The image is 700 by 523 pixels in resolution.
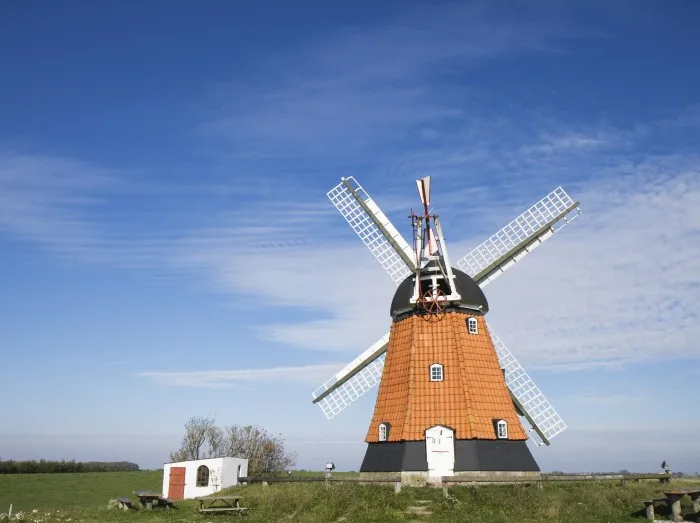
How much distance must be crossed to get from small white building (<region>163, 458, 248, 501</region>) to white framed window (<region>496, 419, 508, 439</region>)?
14.5 m

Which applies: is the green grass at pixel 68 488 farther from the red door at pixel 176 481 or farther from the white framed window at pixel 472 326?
the white framed window at pixel 472 326

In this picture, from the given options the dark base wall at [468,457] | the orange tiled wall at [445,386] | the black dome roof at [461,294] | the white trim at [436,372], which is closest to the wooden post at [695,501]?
the dark base wall at [468,457]

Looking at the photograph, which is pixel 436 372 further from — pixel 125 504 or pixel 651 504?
pixel 125 504

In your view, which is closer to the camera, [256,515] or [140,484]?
[256,515]

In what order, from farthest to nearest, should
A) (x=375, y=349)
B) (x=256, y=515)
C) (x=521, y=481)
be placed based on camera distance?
(x=375, y=349)
(x=521, y=481)
(x=256, y=515)

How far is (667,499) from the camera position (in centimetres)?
2155

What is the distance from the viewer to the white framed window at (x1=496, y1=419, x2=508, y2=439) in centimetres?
2769

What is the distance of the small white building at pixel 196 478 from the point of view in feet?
109

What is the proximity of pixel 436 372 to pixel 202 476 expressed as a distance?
14.2 metres

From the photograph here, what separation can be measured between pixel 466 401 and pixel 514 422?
9.27ft

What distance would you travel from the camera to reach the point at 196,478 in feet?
110

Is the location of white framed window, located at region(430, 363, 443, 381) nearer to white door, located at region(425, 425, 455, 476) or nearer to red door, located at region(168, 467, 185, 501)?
white door, located at region(425, 425, 455, 476)

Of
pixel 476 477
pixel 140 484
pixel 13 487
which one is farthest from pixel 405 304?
pixel 13 487

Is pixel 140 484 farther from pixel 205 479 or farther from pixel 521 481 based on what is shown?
pixel 521 481
